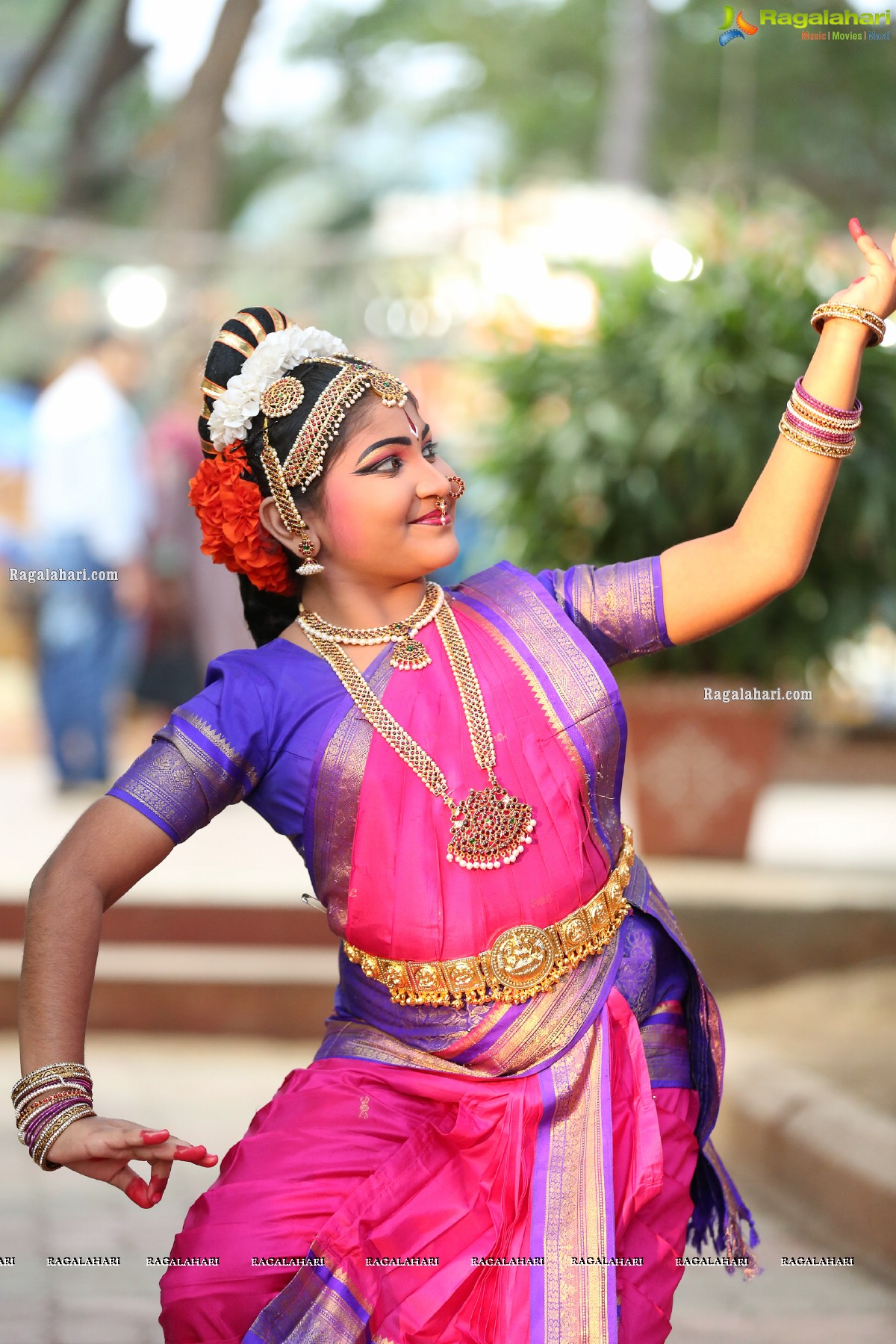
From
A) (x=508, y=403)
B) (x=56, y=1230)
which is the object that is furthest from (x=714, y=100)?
(x=56, y=1230)

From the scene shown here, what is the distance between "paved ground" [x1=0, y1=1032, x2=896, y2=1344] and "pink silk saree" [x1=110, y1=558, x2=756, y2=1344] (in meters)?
1.10

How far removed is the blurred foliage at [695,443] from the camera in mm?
5676

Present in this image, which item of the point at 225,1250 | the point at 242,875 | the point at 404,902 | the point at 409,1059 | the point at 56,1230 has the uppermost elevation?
the point at 404,902

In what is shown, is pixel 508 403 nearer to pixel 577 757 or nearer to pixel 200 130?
pixel 577 757

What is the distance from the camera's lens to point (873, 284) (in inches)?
82.4

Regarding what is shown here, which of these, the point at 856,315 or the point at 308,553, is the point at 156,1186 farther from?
the point at 856,315

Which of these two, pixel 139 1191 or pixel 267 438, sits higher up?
pixel 267 438

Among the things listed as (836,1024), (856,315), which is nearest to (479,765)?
(856,315)

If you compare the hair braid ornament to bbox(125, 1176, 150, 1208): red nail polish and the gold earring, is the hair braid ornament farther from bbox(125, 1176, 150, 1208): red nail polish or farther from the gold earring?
bbox(125, 1176, 150, 1208): red nail polish

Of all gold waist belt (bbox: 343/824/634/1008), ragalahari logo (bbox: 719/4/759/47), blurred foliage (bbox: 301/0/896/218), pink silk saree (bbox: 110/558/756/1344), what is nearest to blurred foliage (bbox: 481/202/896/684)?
ragalahari logo (bbox: 719/4/759/47)

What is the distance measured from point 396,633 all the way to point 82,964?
58cm

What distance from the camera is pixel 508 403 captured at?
612 cm

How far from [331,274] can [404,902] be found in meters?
11.5

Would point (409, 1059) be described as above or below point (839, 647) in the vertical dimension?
above
